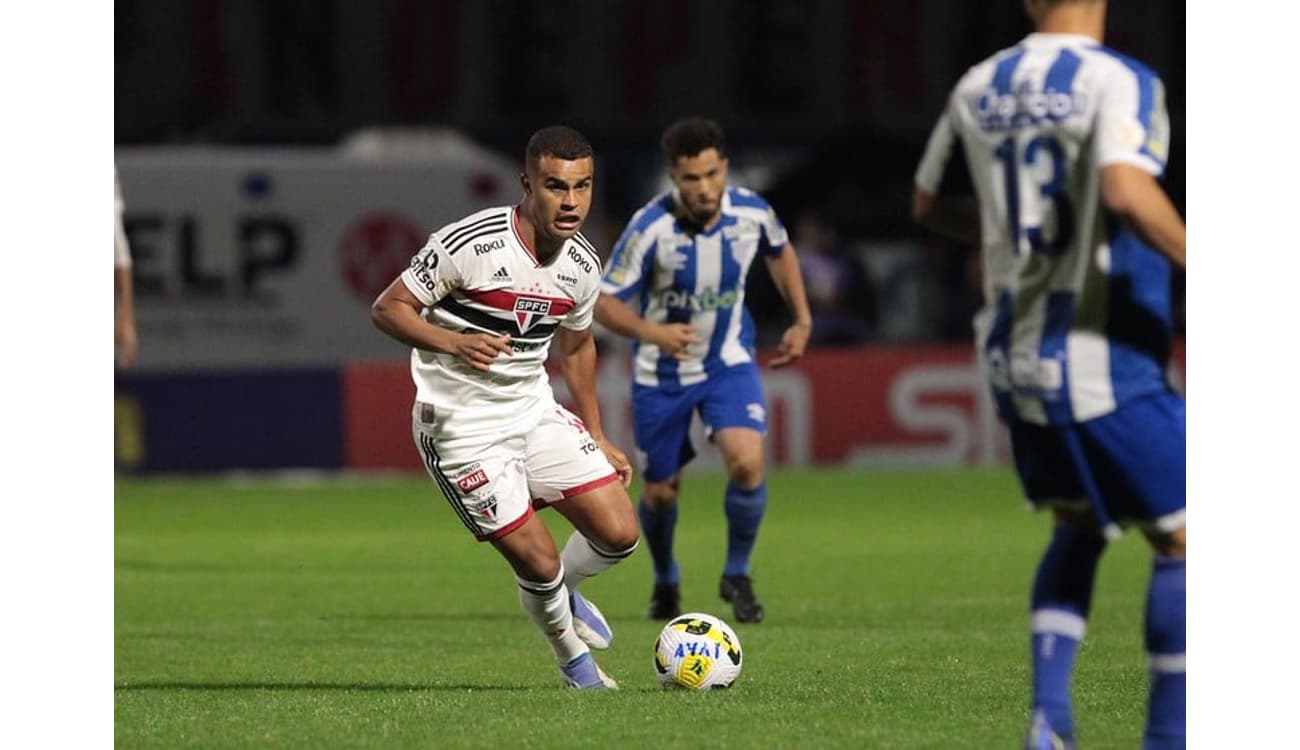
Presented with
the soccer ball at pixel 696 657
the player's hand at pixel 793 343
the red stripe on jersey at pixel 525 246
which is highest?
the red stripe on jersey at pixel 525 246

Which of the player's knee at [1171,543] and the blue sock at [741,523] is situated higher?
the player's knee at [1171,543]

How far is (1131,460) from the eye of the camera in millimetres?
5609

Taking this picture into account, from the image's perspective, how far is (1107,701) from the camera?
24.2 feet

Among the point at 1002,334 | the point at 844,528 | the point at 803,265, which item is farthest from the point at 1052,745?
the point at 803,265

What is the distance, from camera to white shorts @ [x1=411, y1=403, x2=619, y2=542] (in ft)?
25.8

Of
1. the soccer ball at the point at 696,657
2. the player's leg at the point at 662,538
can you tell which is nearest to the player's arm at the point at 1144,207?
the soccer ball at the point at 696,657

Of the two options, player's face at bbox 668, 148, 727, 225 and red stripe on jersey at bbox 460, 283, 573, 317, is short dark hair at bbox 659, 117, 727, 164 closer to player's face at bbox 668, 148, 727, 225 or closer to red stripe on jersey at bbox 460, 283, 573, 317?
player's face at bbox 668, 148, 727, 225

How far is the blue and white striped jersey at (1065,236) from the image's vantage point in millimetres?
5559

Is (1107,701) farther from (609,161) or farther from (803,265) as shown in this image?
(609,161)

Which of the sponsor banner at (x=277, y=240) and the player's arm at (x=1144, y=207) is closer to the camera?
the player's arm at (x=1144, y=207)

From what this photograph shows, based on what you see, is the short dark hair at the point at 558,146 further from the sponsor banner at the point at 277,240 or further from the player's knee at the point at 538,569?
the sponsor banner at the point at 277,240

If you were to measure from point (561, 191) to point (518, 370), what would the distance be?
67cm

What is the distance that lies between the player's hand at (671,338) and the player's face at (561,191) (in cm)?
275

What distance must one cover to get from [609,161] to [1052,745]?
22.7 meters
